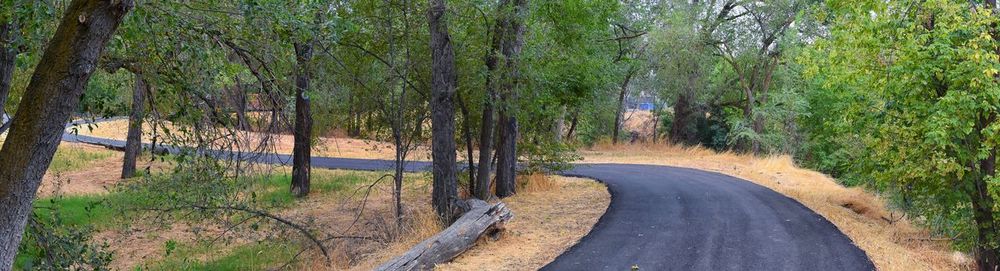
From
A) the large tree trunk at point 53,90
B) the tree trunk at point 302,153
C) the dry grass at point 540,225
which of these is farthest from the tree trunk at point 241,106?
the tree trunk at point 302,153

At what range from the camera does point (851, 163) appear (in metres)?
14.6

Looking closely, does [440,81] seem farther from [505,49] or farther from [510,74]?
[505,49]

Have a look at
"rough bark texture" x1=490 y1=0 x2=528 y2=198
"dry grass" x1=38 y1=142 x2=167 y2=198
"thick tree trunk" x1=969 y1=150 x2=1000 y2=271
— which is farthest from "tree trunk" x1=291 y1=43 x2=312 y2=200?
"thick tree trunk" x1=969 y1=150 x2=1000 y2=271

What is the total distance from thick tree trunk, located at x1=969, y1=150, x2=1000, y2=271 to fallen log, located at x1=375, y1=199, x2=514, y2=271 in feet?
24.2

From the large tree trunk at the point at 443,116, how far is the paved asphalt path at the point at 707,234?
2469 millimetres

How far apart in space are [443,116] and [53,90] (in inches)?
333

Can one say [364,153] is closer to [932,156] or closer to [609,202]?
[609,202]

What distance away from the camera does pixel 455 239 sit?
10.1 meters

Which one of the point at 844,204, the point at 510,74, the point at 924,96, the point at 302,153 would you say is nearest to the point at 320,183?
the point at 302,153

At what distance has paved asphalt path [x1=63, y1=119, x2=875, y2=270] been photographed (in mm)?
9883

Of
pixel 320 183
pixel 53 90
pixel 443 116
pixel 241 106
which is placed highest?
pixel 443 116

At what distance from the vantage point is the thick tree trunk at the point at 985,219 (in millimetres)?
11906

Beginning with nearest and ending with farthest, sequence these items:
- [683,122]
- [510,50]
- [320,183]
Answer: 1. [510,50]
2. [320,183]
3. [683,122]

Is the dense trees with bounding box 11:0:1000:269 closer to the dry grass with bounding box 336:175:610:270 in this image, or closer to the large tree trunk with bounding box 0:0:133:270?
the large tree trunk with bounding box 0:0:133:270
